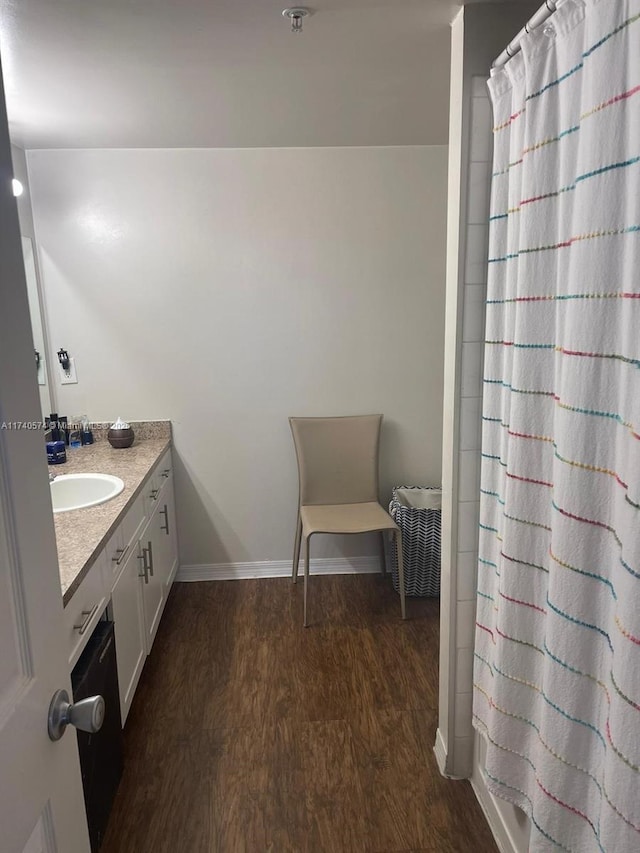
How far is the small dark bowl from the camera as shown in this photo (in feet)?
9.95

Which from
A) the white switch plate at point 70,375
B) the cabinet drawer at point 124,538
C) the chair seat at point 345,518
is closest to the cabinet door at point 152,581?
the cabinet drawer at point 124,538

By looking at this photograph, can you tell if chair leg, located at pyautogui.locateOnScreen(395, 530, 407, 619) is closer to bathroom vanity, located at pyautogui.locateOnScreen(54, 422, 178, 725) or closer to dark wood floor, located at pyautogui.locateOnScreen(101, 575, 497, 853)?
dark wood floor, located at pyautogui.locateOnScreen(101, 575, 497, 853)

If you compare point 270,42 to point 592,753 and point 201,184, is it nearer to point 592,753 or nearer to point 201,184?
point 201,184

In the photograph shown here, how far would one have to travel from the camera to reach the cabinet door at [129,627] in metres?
2.07

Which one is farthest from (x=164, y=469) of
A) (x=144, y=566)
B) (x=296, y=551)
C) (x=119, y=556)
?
(x=119, y=556)

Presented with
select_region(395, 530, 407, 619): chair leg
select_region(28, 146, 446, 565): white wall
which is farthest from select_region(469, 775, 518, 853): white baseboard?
select_region(28, 146, 446, 565): white wall

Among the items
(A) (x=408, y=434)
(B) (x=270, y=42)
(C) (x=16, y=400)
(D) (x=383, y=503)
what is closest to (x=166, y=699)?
(D) (x=383, y=503)

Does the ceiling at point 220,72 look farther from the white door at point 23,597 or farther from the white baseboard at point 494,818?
the white baseboard at point 494,818

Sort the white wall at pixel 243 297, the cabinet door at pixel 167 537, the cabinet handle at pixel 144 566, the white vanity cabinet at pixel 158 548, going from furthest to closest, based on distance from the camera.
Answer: the white wall at pixel 243 297
the cabinet door at pixel 167 537
the white vanity cabinet at pixel 158 548
the cabinet handle at pixel 144 566

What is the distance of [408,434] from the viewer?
3418 mm

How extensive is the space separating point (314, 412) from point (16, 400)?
258 cm

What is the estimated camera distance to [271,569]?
349 cm

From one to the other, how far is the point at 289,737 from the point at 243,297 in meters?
2.06

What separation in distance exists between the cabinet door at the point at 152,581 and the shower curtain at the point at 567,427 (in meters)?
1.47
